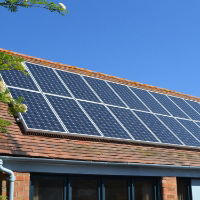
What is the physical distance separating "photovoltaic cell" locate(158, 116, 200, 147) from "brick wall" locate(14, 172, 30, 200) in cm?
714

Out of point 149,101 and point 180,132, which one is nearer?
point 180,132

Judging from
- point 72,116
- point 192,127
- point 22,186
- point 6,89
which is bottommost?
point 22,186

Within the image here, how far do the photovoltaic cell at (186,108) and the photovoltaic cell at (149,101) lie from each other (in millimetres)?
1735

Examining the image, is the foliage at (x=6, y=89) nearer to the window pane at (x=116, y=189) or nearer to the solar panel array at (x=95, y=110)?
the solar panel array at (x=95, y=110)

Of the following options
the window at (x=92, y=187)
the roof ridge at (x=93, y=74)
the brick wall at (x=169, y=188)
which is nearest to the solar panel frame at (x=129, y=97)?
the roof ridge at (x=93, y=74)

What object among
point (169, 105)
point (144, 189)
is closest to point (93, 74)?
point (169, 105)

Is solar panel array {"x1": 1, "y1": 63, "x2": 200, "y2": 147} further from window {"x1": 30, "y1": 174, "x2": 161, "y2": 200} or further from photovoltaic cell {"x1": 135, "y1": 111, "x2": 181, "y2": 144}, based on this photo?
window {"x1": 30, "y1": 174, "x2": 161, "y2": 200}

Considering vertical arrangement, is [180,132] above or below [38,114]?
above

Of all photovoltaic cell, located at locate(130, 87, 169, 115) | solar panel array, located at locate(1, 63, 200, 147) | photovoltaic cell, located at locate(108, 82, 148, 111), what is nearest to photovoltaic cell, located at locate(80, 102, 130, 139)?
solar panel array, located at locate(1, 63, 200, 147)

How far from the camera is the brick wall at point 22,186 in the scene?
995 cm

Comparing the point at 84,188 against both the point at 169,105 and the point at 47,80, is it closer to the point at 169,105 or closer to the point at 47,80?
the point at 47,80

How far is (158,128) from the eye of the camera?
1502 cm

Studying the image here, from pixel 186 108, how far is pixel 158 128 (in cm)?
468

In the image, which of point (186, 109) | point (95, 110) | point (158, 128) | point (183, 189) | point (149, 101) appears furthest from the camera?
point (186, 109)
